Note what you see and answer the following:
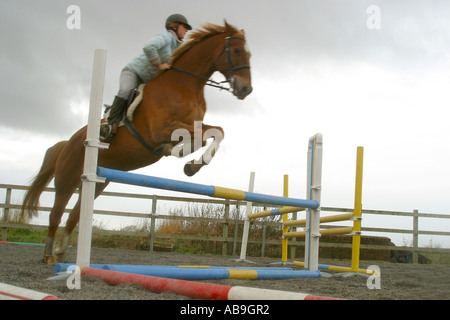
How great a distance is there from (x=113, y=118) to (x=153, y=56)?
24.1 inches

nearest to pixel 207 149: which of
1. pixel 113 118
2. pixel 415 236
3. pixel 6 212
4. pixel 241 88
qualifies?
pixel 241 88

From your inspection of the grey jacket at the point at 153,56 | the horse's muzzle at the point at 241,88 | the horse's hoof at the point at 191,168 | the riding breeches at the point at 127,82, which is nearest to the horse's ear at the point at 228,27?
the grey jacket at the point at 153,56

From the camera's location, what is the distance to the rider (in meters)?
3.37

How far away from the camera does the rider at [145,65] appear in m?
3.37

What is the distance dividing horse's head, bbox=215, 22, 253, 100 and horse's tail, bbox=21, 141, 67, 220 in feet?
7.12

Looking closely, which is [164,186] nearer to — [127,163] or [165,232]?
[127,163]

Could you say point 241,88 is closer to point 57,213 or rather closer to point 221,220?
point 57,213

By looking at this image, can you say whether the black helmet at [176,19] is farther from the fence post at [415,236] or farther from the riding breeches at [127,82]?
the fence post at [415,236]

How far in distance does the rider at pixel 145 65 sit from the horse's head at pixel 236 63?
1.51 ft

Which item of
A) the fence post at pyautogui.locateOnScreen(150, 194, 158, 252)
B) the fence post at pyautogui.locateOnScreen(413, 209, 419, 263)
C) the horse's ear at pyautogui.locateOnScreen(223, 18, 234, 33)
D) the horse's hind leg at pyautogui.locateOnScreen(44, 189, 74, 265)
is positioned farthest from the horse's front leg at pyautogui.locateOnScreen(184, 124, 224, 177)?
the fence post at pyautogui.locateOnScreen(413, 209, 419, 263)

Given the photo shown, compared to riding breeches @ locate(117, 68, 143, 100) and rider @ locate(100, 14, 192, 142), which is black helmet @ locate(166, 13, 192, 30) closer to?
rider @ locate(100, 14, 192, 142)

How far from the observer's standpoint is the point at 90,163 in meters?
2.36

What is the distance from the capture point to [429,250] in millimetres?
9625
